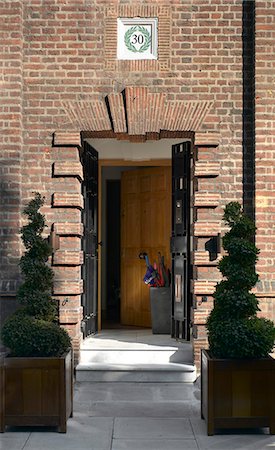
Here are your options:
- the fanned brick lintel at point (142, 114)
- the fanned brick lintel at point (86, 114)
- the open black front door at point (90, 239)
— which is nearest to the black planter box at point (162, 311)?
the open black front door at point (90, 239)

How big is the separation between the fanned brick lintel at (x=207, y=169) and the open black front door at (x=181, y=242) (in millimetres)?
641

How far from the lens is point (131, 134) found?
8.20m

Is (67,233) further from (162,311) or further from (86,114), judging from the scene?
(162,311)

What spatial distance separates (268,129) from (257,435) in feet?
11.5

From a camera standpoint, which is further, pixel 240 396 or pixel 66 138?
pixel 66 138

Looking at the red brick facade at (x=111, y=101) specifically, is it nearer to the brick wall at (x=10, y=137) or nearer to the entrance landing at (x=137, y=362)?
the brick wall at (x=10, y=137)

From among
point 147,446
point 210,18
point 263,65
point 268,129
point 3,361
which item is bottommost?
point 147,446

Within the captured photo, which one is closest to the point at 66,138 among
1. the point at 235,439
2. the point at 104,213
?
the point at 235,439

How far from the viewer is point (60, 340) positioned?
21.2ft

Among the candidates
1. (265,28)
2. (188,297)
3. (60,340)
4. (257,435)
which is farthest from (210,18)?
(257,435)

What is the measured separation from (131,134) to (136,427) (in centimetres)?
344

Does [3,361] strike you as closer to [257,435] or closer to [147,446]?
[147,446]

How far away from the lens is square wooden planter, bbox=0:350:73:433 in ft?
20.3

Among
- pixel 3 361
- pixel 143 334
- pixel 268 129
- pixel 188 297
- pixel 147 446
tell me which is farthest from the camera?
pixel 143 334
